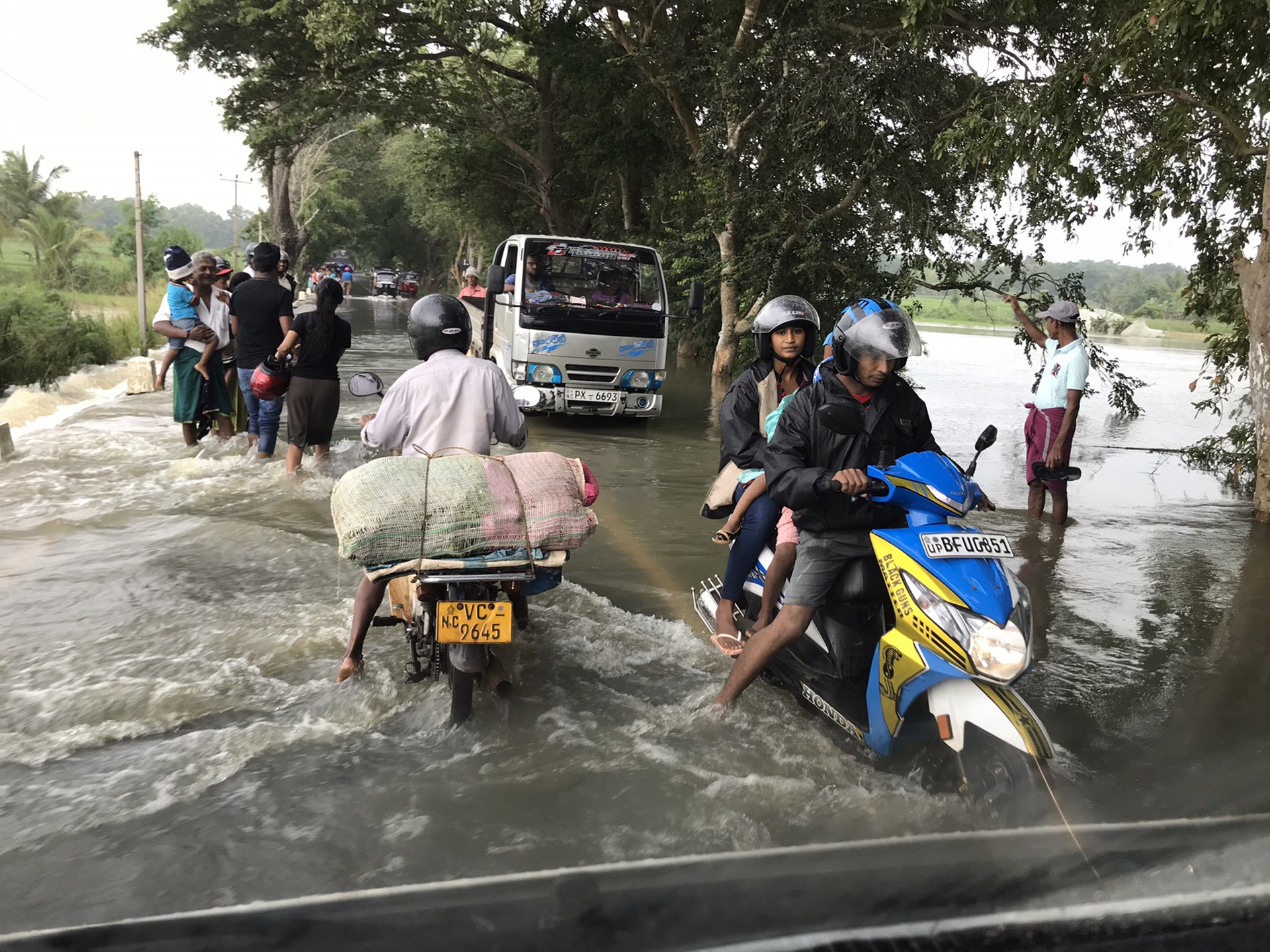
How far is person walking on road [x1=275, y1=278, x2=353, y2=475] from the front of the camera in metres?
7.61

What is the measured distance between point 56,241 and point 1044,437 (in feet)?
123

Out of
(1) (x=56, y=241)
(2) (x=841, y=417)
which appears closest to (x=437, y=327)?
(2) (x=841, y=417)

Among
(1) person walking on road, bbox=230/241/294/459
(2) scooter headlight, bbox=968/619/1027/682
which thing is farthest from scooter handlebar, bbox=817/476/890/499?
(1) person walking on road, bbox=230/241/294/459

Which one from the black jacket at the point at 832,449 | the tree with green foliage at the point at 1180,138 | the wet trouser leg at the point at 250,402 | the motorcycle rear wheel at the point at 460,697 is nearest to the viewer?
the black jacket at the point at 832,449

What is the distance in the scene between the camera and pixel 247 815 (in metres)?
3.39

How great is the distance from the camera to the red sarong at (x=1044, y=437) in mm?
7672

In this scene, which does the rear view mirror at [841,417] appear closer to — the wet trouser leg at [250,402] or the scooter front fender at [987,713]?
the scooter front fender at [987,713]

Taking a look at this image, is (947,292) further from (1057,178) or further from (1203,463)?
(1203,463)

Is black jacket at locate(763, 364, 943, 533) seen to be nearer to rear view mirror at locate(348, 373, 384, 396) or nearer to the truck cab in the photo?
rear view mirror at locate(348, 373, 384, 396)

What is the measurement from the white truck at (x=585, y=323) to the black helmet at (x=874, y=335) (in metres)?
7.54

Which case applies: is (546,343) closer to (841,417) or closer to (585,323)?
(585,323)

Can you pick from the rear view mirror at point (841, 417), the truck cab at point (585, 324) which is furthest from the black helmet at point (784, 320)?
the truck cab at point (585, 324)

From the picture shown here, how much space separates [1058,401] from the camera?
24.9 ft

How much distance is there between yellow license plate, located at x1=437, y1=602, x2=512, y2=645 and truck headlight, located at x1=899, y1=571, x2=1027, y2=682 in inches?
62.0
